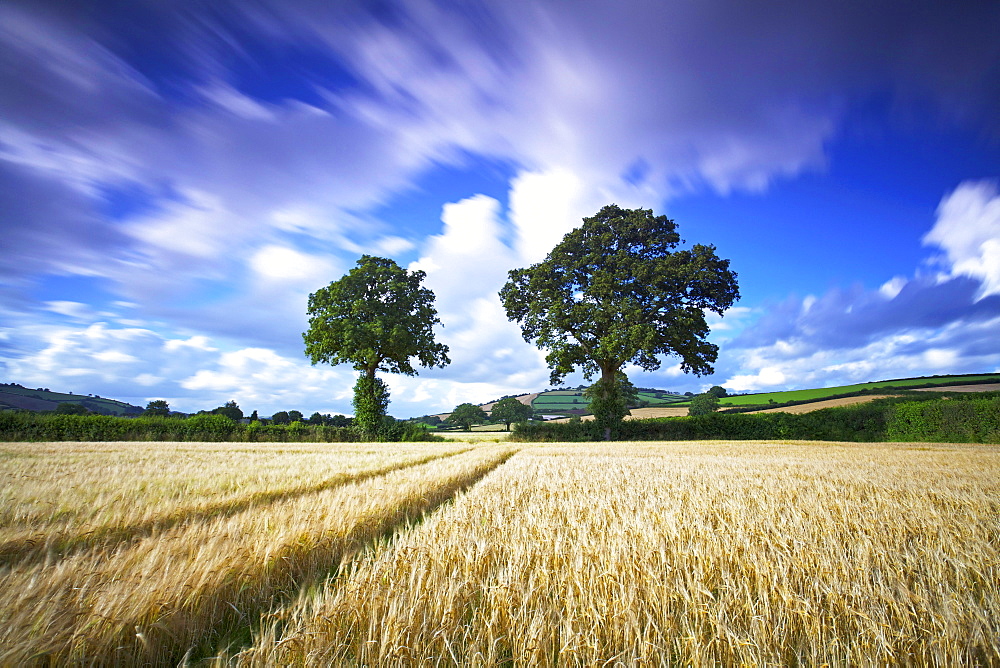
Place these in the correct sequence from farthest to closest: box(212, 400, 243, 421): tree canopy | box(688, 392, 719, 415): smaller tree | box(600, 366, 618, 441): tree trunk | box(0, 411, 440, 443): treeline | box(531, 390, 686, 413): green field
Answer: box(531, 390, 686, 413): green field, box(688, 392, 719, 415): smaller tree, box(212, 400, 243, 421): tree canopy, box(600, 366, 618, 441): tree trunk, box(0, 411, 440, 443): treeline

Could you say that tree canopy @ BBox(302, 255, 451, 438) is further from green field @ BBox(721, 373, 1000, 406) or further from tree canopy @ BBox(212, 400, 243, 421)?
green field @ BBox(721, 373, 1000, 406)

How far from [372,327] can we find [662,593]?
32.5m

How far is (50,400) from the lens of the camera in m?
63.0

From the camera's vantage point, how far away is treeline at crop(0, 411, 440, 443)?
2745cm

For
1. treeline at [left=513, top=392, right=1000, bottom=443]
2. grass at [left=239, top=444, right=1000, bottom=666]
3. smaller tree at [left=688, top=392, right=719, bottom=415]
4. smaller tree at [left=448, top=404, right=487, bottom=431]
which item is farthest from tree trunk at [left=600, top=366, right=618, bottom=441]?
smaller tree at [left=448, top=404, right=487, bottom=431]

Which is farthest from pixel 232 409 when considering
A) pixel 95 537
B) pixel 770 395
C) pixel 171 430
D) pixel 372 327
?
pixel 770 395

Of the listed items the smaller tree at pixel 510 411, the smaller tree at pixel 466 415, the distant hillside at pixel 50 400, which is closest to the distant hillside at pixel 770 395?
the smaller tree at pixel 510 411

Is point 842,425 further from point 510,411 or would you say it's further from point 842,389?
point 510,411

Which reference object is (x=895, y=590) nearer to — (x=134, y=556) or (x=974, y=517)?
(x=974, y=517)

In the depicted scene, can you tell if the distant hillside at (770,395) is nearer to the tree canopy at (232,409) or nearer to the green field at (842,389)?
the green field at (842,389)

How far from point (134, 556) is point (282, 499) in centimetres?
330

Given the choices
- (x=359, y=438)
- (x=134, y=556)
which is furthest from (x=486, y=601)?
(x=359, y=438)

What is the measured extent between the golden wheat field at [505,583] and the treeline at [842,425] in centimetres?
2686

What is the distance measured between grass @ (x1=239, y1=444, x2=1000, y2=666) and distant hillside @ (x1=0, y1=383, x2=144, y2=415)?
72.7 metres
